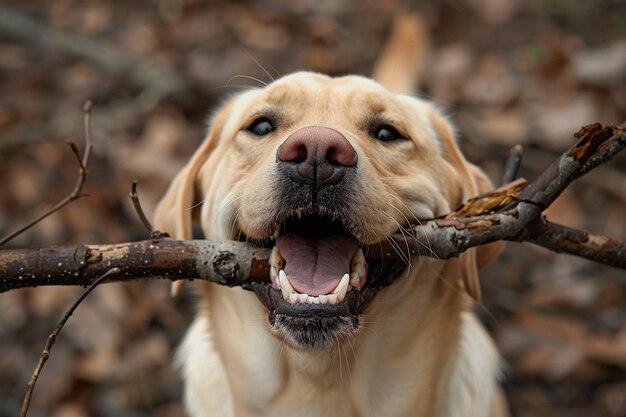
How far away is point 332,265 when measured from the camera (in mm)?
2104

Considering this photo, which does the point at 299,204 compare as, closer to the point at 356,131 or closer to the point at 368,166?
the point at 368,166

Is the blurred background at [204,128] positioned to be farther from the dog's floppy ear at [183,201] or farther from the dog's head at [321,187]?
the dog's head at [321,187]

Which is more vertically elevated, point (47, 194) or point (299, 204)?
point (47, 194)

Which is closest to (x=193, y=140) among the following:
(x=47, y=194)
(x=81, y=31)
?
(x=47, y=194)

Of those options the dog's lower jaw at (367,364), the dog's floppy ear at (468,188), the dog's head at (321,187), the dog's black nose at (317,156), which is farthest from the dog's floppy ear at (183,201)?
the dog's floppy ear at (468,188)

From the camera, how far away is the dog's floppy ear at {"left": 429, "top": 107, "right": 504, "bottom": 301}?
2.68 meters

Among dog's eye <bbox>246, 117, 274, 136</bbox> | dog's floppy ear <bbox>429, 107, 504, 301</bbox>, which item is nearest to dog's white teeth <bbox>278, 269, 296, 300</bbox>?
dog's eye <bbox>246, 117, 274, 136</bbox>

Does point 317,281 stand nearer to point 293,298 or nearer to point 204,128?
point 293,298

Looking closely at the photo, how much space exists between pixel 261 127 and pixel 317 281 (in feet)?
2.43

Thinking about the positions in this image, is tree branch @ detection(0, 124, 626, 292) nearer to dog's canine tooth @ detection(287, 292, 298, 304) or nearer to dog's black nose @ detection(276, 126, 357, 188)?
dog's canine tooth @ detection(287, 292, 298, 304)

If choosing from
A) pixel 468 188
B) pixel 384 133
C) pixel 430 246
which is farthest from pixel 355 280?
pixel 468 188

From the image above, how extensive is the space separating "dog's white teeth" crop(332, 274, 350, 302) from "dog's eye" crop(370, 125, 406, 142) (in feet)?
2.29

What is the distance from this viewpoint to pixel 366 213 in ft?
6.74

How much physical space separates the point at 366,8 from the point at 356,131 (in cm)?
370
